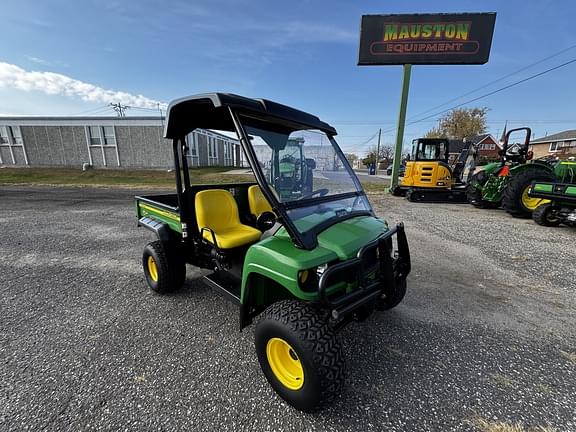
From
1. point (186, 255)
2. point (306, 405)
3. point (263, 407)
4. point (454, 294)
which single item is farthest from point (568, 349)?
point (186, 255)

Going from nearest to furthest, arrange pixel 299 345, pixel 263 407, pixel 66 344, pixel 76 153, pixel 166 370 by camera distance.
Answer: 1. pixel 299 345
2. pixel 263 407
3. pixel 166 370
4. pixel 66 344
5. pixel 76 153

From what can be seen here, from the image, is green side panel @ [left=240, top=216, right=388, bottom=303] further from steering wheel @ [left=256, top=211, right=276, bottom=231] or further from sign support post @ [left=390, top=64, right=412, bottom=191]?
sign support post @ [left=390, top=64, right=412, bottom=191]

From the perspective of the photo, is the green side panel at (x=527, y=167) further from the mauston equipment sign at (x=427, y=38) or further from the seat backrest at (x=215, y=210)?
the seat backrest at (x=215, y=210)

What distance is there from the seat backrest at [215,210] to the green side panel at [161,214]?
228 mm

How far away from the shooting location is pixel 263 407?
1.61 m

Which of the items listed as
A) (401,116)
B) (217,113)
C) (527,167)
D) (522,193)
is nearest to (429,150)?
(401,116)

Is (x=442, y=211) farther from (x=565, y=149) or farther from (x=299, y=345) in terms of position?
(x=565, y=149)

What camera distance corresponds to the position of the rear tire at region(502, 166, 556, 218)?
21.0 ft

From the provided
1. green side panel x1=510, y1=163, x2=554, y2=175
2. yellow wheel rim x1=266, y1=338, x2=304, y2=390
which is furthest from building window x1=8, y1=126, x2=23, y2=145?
green side panel x1=510, y1=163, x2=554, y2=175

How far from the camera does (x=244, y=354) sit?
2.06m

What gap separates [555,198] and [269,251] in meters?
6.73

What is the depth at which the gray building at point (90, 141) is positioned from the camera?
1861 centimetres

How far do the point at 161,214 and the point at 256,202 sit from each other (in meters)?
1.13

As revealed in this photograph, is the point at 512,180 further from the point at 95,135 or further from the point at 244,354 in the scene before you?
the point at 95,135
